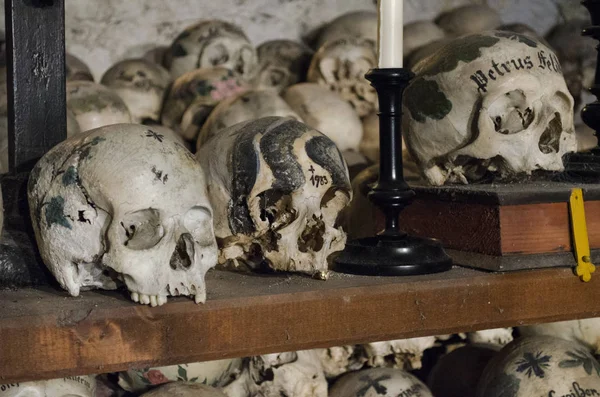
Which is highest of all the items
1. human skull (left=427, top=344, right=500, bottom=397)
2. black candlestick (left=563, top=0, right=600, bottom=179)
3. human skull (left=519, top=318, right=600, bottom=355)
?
black candlestick (left=563, top=0, right=600, bottom=179)

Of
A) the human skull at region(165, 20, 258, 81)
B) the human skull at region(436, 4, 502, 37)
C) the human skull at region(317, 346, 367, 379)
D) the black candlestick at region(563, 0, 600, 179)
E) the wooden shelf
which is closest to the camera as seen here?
the wooden shelf

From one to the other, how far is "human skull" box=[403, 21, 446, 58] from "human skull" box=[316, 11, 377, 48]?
7cm

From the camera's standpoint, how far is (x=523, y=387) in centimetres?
Result: 138

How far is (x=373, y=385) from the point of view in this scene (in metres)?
1.43

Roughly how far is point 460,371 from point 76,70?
2.71 feet

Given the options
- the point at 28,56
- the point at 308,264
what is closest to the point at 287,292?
the point at 308,264

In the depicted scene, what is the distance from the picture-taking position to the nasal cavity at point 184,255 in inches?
41.8

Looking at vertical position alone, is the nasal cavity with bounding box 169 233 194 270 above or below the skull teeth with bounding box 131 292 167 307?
above

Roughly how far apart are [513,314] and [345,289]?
0.23 metres

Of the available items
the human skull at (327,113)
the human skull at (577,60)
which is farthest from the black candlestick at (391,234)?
the human skull at (577,60)

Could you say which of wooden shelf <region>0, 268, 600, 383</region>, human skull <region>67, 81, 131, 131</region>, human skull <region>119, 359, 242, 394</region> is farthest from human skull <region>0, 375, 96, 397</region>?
human skull <region>67, 81, 131, 131</region>

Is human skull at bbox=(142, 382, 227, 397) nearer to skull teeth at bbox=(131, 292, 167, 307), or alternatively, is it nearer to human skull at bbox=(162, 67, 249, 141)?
skull teeth at bbox=(131, 292, 167, 307)

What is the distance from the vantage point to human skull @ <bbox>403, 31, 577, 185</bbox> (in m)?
1.28

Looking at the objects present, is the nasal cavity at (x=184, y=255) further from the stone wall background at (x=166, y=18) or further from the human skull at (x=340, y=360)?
the stone wall background at (x=166, y=18)
